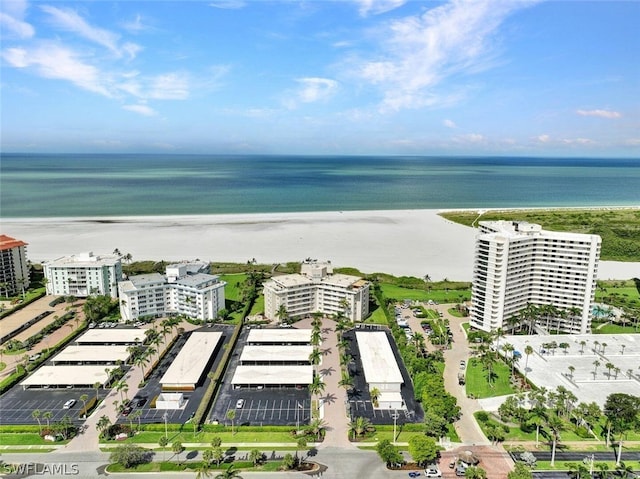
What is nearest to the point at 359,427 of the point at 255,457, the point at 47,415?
the point at 255,457

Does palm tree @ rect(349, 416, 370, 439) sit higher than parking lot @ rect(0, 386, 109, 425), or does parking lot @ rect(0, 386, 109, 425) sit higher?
palm tree @ rect(349, 416, 370, 439)

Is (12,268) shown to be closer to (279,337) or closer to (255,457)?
(279,337)

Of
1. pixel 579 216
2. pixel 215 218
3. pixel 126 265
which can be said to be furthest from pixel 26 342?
pixel 579 216

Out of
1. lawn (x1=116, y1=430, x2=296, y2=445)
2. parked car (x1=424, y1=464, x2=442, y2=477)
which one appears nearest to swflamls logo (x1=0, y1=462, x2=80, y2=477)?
lawn (x1=116, y1=430, x2=296, y2=445)

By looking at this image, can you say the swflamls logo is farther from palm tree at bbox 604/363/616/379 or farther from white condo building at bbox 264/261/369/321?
palm tree at bbox 604/363/616/379

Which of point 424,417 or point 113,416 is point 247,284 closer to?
point 113,416

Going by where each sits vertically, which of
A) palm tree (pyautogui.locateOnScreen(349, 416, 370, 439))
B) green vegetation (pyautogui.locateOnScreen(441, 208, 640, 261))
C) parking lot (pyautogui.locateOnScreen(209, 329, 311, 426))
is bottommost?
parking lot (pyautogui.locateOnScreen(209, 329, 311, 426))
